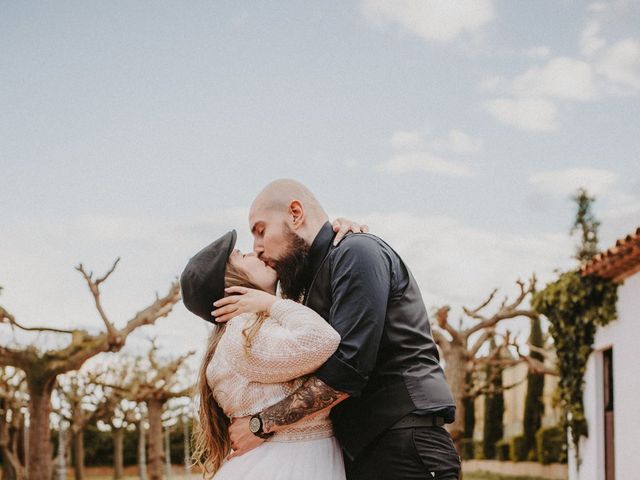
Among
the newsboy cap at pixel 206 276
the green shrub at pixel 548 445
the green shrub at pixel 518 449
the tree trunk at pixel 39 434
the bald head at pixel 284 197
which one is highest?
the bald head at pixel 284 197

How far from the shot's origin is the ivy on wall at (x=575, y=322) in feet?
45.1

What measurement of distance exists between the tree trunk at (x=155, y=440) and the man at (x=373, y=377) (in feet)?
78.7

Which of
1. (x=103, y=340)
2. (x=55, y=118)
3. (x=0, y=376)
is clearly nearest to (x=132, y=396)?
(x=0, y=376)

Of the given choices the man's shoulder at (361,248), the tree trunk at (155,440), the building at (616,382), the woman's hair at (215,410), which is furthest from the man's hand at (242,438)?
the tree trunk at (155,440)

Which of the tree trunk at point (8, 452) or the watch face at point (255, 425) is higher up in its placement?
the watch face at point (255, 425)

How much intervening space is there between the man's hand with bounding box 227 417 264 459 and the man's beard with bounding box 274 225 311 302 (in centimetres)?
54

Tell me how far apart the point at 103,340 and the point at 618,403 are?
9500 millimetres

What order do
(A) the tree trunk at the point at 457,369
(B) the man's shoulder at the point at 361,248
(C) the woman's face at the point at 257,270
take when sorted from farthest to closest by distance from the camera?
(A) the tree trunk at the point at 457,369
(C) the woman's face at the point at 257,270
(B) the man's shoulder at the point at 361,248

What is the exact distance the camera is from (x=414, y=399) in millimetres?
2773

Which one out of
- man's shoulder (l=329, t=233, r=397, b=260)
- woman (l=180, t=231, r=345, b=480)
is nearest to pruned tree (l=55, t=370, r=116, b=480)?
woman (l=180, t=231, r=345, b=480)

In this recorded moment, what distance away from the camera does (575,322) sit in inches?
588

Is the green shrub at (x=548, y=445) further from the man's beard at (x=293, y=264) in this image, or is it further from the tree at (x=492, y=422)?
the man's beard at (x=293, y=264)

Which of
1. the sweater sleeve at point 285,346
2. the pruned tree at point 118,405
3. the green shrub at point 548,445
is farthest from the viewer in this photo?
the pruned tree at point 118,405

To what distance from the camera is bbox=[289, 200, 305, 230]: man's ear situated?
121 inches
